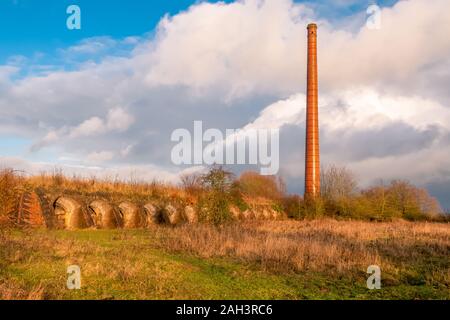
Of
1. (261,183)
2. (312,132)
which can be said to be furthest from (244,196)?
(261,183)

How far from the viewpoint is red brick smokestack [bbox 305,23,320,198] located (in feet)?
124

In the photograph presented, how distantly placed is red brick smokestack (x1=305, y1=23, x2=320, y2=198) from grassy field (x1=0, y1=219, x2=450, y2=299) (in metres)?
23.9

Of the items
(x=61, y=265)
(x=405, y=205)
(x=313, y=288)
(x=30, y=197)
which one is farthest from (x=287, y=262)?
(x=405, y=205)

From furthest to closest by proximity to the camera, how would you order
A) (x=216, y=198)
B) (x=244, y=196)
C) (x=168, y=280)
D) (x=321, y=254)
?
1. (x=244, y=196)
2. (x=216, y=198)
3. (x=321, y=254)
4. (x=168, y=280)

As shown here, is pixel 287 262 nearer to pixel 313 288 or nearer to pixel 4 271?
pixel 313 288

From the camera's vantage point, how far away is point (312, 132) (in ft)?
126

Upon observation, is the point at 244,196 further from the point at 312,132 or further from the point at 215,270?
the point at 215,270

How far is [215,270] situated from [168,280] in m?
1.64

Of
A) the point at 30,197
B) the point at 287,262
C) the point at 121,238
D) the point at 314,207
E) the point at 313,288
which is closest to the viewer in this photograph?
the point at 313,288

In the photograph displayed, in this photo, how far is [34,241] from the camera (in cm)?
1283

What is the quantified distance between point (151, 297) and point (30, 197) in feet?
47.1

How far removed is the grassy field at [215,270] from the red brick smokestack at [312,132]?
23.9 metres

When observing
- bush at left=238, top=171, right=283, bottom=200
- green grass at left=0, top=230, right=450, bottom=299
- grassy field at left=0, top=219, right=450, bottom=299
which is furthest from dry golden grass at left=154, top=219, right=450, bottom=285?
bush at left=238, top=171, right=283, bottom=200
